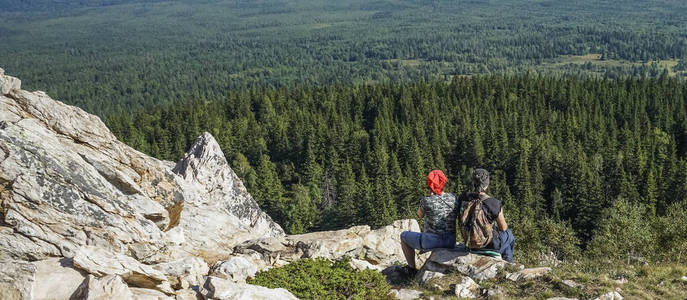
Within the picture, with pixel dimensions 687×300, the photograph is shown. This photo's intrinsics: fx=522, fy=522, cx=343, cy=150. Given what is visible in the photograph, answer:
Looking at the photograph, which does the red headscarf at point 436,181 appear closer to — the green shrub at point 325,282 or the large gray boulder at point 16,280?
the green shrub at point 325,282

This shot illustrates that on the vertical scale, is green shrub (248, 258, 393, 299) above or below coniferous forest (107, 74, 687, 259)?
above

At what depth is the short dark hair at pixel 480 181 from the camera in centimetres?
1812

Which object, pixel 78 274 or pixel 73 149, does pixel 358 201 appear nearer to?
pixel 73 149

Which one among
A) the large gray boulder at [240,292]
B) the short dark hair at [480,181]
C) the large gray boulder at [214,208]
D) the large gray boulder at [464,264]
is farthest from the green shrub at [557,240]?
the large gray boulder at [240,292]

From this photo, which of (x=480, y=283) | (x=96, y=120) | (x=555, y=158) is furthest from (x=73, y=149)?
(x=555, y=158)

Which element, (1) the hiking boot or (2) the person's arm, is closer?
(2) the person's arm

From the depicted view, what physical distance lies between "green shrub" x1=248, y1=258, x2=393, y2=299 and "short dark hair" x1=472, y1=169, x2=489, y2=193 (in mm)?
4827

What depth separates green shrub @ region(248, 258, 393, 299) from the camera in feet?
59.2

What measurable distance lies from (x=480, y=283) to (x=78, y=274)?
13558 mm

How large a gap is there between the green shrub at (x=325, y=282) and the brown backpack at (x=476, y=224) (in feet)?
11.6

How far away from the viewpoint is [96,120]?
3059 centimetres

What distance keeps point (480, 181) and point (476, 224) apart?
1.69m

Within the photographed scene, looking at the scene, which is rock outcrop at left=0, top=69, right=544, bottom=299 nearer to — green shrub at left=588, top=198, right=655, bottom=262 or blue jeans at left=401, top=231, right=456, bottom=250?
blue jeans at left=401, top=231, right=456, bottom=250

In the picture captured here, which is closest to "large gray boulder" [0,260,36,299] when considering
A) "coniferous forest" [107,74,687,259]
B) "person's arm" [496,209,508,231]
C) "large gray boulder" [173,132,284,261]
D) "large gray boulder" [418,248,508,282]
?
"large gray boulder" [173,132,284,261]
